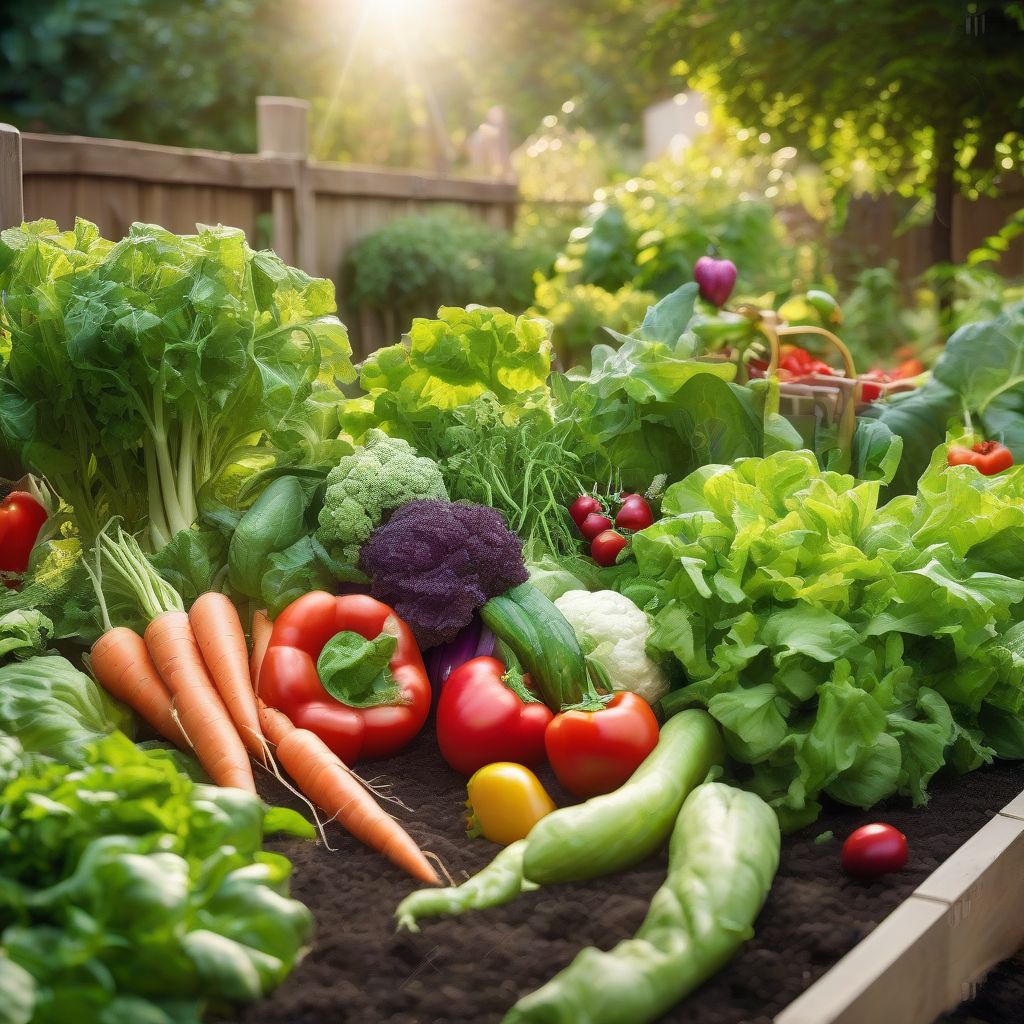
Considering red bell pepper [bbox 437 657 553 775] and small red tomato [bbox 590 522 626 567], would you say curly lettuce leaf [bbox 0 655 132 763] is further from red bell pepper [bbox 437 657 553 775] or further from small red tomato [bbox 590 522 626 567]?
small red tomato [bbox 590 522 626 567]

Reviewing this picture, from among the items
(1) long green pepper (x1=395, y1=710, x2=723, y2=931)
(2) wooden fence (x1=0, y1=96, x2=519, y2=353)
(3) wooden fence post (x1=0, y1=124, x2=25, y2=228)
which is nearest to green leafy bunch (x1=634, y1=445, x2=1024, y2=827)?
(1) long green pepper (x1=395, y1=710, x2=723, y2=931)

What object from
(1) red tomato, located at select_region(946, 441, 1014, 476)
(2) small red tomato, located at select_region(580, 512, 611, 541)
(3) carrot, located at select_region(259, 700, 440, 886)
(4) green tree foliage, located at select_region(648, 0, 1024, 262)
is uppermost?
(4) green tree foliage, located at select_region(648, 0, 1024, 262)

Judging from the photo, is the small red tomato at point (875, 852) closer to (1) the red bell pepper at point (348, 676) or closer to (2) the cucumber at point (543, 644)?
(2) the cucumber at point (543, 644)

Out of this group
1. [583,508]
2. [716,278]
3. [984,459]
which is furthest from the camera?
[716,278]

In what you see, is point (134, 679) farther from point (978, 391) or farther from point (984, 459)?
point (978, 391)

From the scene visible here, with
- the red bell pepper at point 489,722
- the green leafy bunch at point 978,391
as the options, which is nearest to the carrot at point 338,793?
the red bell pepper at point 489,722

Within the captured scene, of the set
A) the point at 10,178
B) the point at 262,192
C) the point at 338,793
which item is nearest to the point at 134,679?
the point at 338,793

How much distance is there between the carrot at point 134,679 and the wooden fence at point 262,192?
2718 mm

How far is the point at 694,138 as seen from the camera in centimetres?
970

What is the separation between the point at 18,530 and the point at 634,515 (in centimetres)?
185

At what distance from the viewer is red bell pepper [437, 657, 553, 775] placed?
2.66 m

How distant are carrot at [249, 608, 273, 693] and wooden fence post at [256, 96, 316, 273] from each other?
450 centimetres

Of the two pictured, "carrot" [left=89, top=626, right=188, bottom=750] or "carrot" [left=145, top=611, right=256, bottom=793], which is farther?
"carrot" [left=89, top=626, right=188, bottom=750]

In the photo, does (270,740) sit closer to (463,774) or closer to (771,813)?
(463,774)
